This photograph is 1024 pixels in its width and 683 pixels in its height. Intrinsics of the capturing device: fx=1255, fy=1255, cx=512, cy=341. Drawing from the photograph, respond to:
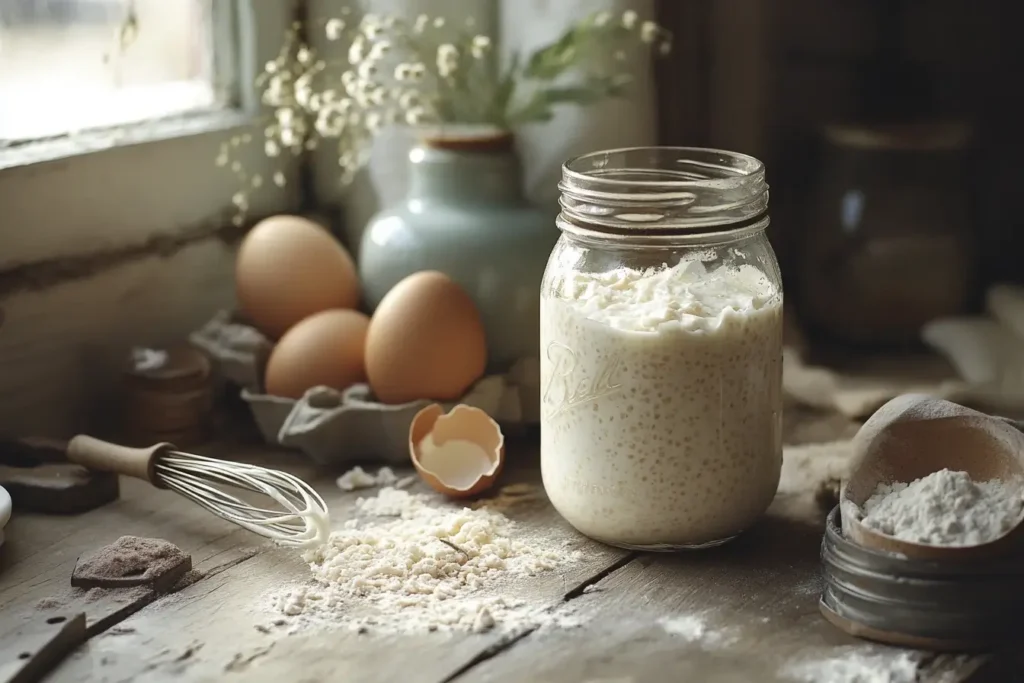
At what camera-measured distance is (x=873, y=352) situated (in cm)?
151

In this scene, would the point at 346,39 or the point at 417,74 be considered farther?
the point at 346,39

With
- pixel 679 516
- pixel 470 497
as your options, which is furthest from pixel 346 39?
pixel 679 516

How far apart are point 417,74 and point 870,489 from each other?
0.57 metres

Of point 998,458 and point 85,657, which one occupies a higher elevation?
point 998,458

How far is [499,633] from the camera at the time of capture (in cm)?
86

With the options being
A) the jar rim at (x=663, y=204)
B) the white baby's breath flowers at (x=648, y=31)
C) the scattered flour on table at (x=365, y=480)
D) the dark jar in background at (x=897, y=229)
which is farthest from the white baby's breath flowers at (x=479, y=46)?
the dark jar in background at (x=897, y=229)

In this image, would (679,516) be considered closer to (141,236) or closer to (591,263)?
(591,263)

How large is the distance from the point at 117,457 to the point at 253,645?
0.29 m

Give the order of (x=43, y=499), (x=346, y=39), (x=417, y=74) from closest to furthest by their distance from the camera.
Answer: (x=43, y=499)
(x=417, y=74)
(x=346, y=39)

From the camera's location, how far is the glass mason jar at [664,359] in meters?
0.92

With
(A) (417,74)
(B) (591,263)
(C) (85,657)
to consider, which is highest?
(A) (417,74)

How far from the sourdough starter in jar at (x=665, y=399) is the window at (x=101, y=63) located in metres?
0.56

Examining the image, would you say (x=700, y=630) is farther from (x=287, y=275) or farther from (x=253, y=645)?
(x=287, y=275)

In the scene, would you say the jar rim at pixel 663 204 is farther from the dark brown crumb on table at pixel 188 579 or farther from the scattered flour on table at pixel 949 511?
the dark brown crumb on table at pixel 188 579
